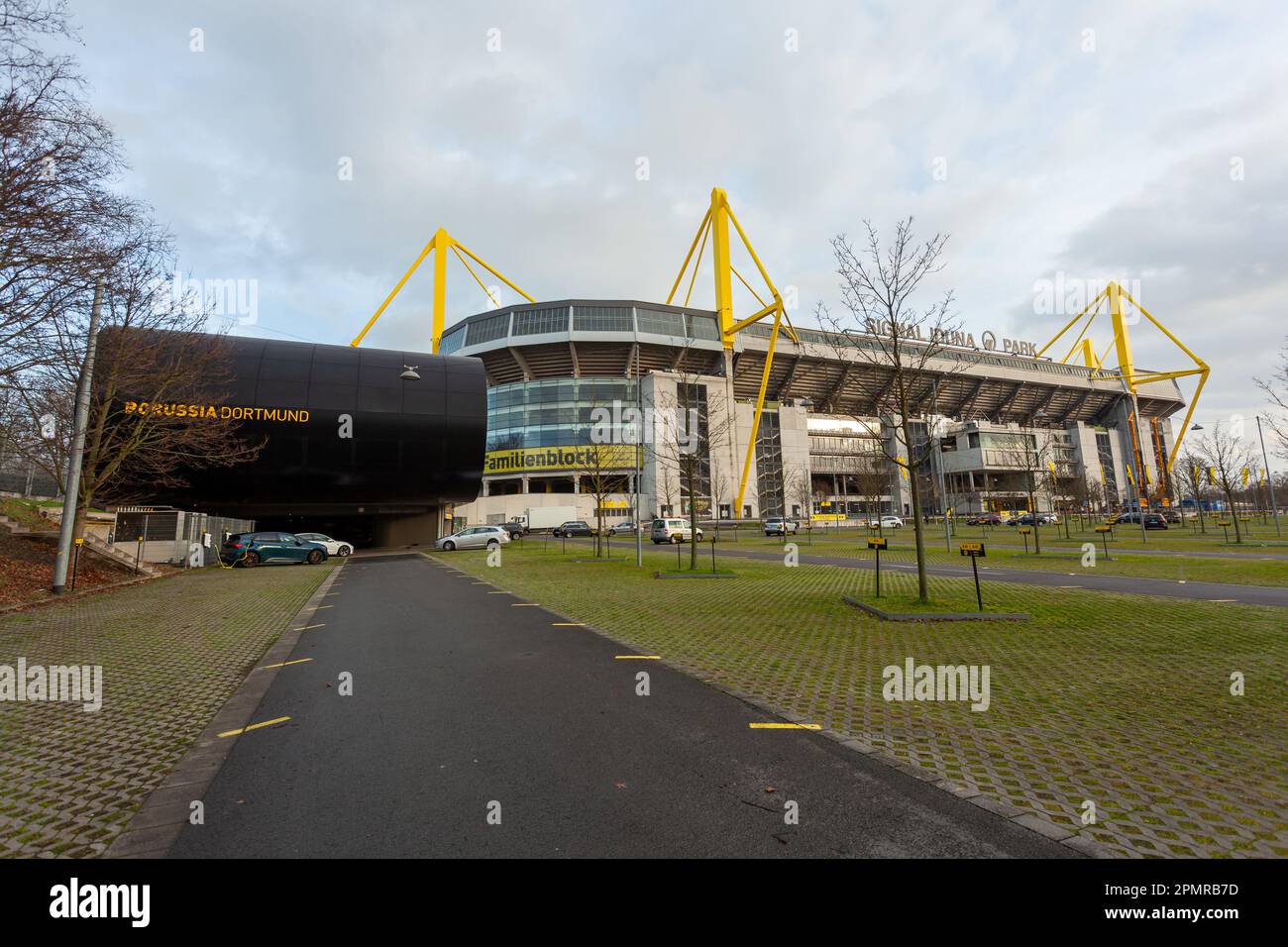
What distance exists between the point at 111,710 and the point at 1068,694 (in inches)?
372

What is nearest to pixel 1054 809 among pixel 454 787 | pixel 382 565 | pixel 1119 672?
pixel 454 787

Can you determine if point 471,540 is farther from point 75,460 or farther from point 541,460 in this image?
point 541,460

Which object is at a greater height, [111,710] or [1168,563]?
[111,710]

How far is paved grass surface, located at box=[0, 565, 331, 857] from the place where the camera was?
3436 millimetres

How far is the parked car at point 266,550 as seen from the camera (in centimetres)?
2584

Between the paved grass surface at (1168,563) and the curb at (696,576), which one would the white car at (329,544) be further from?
the paved grass surface at (1168,563)

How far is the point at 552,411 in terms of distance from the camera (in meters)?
79.8

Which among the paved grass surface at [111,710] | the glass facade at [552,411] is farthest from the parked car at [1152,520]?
the paved grass surface at [111,710]

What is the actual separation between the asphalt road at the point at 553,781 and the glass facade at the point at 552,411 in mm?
72518

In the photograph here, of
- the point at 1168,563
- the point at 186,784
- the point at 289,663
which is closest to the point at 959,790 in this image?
the point at 186,784

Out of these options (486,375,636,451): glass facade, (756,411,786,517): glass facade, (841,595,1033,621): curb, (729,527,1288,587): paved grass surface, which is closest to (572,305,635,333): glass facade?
(486,375,636,451): glass facade

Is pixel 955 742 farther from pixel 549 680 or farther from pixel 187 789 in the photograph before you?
pixel 187 789

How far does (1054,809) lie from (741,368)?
294 ft

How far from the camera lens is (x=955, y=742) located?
14.5 ft
